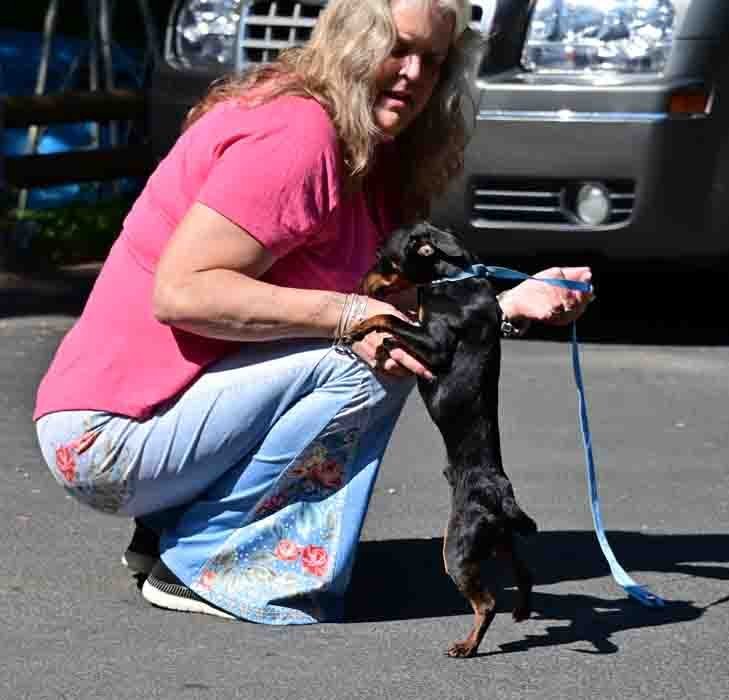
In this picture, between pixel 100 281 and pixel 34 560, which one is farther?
pixel 34 560

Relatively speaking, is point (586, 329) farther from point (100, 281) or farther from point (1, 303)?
point (100, 281)

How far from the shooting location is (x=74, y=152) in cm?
930

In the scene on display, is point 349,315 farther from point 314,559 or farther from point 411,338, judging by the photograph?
point 314,559

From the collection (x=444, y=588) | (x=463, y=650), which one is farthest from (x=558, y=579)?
(x=463, y=650)

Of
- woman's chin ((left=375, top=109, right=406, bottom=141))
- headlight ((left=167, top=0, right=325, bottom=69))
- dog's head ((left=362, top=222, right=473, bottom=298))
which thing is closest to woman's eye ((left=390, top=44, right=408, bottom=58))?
woman's chin ((left=375, top=109, right=406, bottom=141))

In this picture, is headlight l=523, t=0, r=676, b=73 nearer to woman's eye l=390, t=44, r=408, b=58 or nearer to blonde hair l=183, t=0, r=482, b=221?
blonde hair l=183, t=0, r=482, b=221

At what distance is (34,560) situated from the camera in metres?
4.42

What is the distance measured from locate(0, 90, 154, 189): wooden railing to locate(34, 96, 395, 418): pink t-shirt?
4893 mm

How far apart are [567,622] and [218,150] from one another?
4.06ft

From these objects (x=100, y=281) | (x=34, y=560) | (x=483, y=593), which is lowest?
(x=34, y=560)

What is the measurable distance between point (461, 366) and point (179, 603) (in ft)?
2.66

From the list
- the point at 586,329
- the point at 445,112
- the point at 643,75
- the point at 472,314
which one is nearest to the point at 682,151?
the point at 643,75

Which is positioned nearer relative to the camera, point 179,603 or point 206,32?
point 179,603

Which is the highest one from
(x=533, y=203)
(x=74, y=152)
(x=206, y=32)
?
(x=206, y=32)
